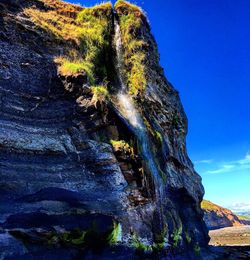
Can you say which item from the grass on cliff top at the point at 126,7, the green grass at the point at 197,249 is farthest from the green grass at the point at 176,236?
the grass on cliff top at the point at 126,7

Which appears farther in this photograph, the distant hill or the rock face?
the distant hill

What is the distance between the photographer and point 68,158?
16359mm

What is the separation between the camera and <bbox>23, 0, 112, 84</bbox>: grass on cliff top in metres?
21.0

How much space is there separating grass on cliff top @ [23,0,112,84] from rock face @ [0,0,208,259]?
12 cm

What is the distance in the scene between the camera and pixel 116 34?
27.9 metres

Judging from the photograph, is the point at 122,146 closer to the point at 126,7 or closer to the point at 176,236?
the point at 176,236

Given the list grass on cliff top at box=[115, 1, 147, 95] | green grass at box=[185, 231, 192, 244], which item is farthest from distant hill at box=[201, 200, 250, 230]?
grass on cliff top at box=[115, 1, 147, 95]

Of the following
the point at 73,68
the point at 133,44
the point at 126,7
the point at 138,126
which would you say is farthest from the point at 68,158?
the point at 126,7

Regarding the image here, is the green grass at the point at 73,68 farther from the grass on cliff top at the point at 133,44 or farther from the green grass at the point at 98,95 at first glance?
the grass on cliff top at the point at 133,44

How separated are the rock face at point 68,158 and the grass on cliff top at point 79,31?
0.40 ft

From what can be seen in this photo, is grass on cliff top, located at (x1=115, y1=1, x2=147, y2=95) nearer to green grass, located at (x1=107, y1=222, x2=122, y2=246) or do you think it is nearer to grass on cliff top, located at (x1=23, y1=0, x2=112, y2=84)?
grass on cliff top, located at (x1=23, y1=0, x2=112, y2=84)

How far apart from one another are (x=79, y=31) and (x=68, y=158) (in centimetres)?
1137

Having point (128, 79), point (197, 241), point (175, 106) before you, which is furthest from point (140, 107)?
point (197, 241)

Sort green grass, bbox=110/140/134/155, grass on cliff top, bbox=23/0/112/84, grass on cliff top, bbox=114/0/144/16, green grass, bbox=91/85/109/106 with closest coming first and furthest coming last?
green grass, bbox=110/140/134/155 < green grass, bbox=91/85/109/106 < grass on cliff top, bbox=23/0/112/84 < grass on cliff top, bbox=114/0/144/16
